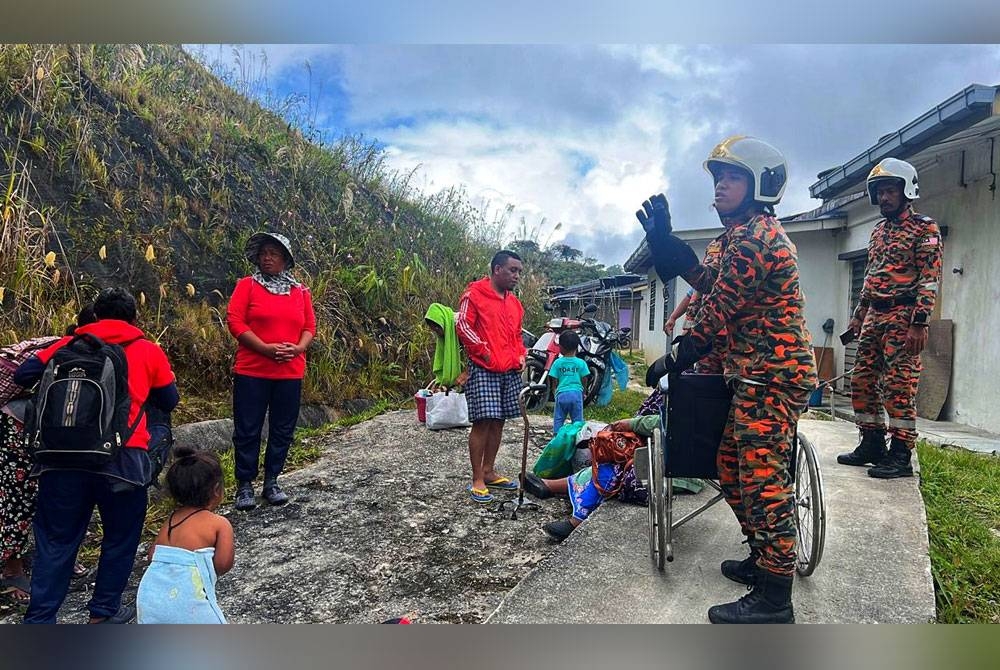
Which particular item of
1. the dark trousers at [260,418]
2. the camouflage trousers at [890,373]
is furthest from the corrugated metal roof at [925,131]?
the dark trousers at [260,418]

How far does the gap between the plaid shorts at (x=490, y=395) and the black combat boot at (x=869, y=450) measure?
1.92m

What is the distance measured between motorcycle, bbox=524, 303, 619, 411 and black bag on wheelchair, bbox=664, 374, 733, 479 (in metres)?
2.61

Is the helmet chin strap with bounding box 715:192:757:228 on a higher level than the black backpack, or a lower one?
higher

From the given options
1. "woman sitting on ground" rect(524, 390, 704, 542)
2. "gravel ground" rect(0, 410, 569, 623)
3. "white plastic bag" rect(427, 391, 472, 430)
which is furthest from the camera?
"white plastic bag" rect(427, 391, 472, 430)

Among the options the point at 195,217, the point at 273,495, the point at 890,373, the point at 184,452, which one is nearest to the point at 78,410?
the point at 184,452

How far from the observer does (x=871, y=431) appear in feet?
10.7

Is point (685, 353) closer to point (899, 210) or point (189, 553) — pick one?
point (189, 553)

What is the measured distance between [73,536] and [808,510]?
2.67 m

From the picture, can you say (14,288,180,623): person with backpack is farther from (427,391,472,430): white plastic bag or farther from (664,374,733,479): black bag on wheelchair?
(427,391,472,430): white plastic bag

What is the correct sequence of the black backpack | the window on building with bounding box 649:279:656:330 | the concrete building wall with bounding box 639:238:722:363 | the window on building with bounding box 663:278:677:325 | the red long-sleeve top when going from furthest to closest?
1. the window on building with bounding box 649:279:656:330
2. the concrete building wall with bounding box 639:238:722:363
3. the window on building with bounding box 663:278:677:325
4. the red long-sleeve top
5. the black backpack

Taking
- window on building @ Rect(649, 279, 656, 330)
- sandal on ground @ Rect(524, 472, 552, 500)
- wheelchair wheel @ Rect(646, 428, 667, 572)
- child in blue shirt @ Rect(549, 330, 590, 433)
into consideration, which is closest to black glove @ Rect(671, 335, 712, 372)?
wheelchair wheel @ Rect(646, 428, 667, 572)

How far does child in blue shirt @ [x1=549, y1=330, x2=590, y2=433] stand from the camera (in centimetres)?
391

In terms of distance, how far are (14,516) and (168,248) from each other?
263cm

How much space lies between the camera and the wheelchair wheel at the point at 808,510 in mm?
2008
